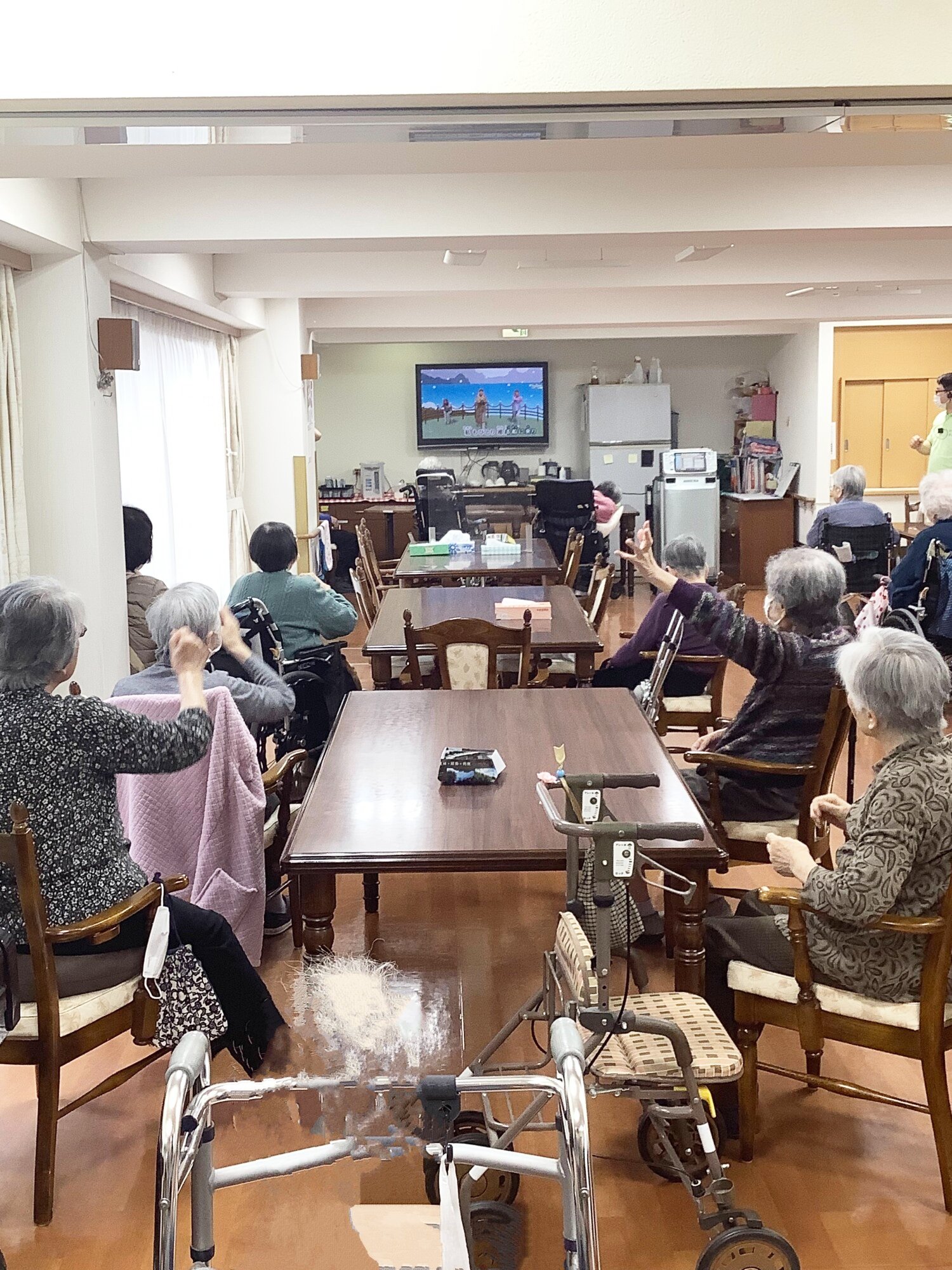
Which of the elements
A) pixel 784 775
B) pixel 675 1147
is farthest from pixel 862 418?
pixel 675 1147

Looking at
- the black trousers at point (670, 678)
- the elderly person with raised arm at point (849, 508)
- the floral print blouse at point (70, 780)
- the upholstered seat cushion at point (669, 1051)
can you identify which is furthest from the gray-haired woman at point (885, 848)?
the elderly person with raised arm at point (849, 508)

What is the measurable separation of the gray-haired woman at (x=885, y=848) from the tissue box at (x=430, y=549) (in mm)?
5172

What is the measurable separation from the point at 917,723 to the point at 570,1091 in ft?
4.19

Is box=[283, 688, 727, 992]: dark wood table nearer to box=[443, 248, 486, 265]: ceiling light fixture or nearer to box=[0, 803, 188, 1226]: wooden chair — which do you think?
box=[0, 803, 188, 1226]: wooden chair

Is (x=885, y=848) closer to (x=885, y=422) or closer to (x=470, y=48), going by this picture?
(x=470, y=48)

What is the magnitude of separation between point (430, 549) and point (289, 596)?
280 centimetres

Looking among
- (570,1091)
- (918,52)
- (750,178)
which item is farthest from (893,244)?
(570,1091)

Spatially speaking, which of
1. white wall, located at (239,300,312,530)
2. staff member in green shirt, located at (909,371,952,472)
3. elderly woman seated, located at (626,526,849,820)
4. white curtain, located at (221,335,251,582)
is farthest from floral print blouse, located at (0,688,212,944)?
white wall, located at (239,300,312,530)

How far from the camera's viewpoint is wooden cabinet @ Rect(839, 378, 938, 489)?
1243 cm

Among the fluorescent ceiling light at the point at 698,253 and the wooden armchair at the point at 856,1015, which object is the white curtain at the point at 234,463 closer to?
the fluorescent ceiling light at the point at 698,253

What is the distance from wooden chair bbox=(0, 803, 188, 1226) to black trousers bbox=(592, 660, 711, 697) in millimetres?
2933

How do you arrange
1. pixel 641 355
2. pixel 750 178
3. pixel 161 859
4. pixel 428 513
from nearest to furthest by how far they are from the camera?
pixel 161 859 < pixel 750 178 < pixel 428 513 < pixel 641 355

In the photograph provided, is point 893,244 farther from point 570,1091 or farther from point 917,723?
point 570,1091

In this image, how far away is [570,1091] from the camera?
141 cm
